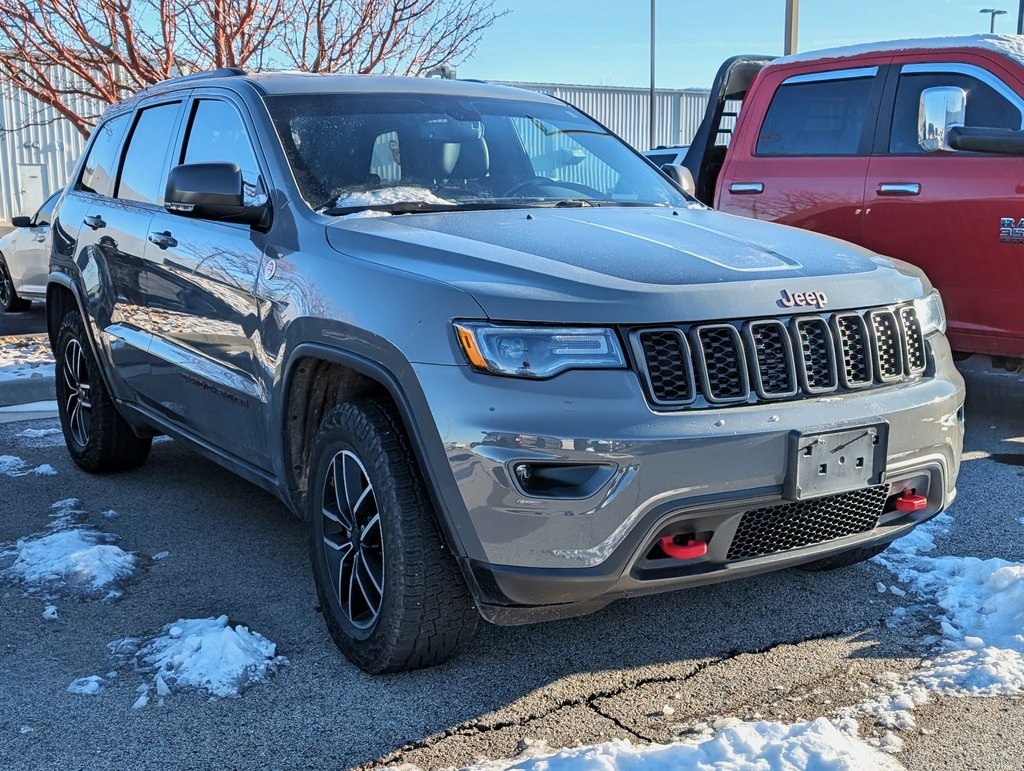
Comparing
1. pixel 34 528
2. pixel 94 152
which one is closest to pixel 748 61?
pixel 94 152

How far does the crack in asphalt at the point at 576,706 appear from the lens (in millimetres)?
2861

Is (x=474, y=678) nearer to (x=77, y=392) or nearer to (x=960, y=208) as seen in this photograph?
(x=77, y=392)

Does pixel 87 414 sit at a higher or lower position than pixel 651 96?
lower

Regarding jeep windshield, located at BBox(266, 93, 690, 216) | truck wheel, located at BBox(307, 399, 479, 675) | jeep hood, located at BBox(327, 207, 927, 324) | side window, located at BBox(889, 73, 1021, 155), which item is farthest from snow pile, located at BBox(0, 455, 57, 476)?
side window, located at BBox(889, 73, 1021, 155)

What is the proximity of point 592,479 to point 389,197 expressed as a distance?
4.82ft

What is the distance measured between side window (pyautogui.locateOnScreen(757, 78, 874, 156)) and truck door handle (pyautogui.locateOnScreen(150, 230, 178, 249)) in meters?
3.60

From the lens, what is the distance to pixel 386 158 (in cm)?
392

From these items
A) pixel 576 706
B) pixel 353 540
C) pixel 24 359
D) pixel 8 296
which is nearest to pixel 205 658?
pixel 353 540

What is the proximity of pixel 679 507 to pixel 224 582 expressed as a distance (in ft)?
6.55

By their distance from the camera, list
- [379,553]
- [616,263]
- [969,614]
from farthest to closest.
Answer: [969,614] → [379,553] → [616,263]

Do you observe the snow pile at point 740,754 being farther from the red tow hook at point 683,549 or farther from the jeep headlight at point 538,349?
the jeep headlight at point 538,349

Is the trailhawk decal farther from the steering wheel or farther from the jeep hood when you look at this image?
the steering wheel

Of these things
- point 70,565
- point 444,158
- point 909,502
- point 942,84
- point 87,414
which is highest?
point 942,84

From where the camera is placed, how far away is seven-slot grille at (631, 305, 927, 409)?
2.82 meters
